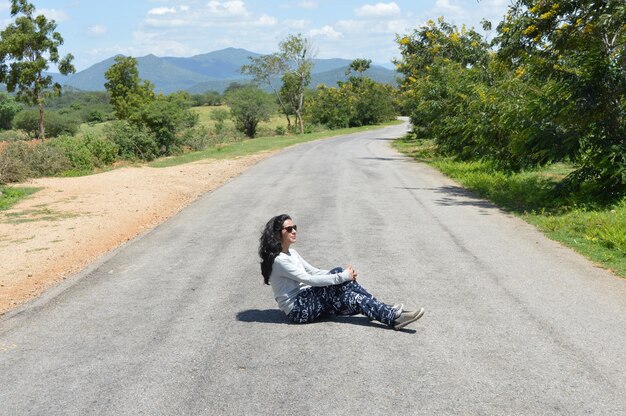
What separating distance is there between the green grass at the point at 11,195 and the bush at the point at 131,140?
970 cm

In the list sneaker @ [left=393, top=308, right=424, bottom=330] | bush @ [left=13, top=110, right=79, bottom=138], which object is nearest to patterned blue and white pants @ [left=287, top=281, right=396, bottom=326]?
sneaker @ [left=393, top=308, right=424, bottom=330]

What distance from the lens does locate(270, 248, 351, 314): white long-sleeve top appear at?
5.95m

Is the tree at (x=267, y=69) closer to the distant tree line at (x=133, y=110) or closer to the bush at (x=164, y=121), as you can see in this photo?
the distant tree line at (x=133, y=110)

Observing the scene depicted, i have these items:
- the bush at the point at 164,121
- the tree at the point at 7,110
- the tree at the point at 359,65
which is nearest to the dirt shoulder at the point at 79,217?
the bush at the point at 164,121

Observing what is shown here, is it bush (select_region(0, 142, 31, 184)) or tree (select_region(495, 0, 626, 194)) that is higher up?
tree (select_region(495, 0, 626, 194))

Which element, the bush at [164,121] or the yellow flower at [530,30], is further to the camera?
the bush at [164,121]

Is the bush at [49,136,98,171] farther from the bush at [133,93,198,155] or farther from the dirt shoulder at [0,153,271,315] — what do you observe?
the bush at [133,93,198,155]

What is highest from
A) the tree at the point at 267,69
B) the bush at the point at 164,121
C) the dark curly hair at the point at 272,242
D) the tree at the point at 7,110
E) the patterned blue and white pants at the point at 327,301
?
the tree at the point at 267,69

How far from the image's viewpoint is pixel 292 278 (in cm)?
611

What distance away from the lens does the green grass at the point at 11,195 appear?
52.9ft

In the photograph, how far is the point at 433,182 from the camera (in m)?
18.1

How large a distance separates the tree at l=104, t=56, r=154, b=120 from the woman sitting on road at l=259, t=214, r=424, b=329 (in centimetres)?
4960

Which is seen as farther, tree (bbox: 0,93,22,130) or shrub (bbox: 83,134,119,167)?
tree (bbox: 0,93,22,130)

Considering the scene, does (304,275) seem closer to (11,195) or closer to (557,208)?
(557,208)
